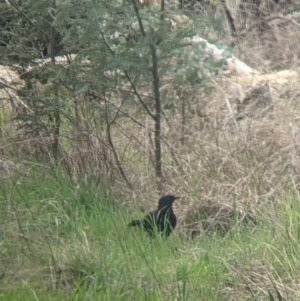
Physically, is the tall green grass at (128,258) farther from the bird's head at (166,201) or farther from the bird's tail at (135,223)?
the bird's head at (166,201)

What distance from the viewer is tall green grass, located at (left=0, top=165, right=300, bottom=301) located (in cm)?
517

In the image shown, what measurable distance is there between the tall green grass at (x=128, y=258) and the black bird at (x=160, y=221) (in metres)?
0.09

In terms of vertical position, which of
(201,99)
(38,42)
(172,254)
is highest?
(38,42)

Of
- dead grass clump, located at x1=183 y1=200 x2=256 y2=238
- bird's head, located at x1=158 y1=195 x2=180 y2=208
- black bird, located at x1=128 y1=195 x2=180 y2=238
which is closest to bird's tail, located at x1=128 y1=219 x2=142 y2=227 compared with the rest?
black bird, located at x1=128 y1=195 x2=180 y2=238

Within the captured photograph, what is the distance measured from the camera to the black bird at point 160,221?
20.4 ft

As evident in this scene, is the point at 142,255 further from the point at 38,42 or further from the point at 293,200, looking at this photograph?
the point at 38,42

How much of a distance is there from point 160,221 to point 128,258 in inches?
31.7

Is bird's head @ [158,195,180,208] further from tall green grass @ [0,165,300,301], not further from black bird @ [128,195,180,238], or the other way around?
tall green grass @ [0,165,300,301]

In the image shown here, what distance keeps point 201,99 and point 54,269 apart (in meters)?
2.84

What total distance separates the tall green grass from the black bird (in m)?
0.09

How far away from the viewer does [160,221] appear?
20.6 ft

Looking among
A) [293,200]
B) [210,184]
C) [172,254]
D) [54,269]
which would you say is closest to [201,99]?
[210,184]

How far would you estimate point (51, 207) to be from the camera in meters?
6.51

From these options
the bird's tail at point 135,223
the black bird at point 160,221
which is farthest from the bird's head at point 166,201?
the bird's tail at point 135,223
